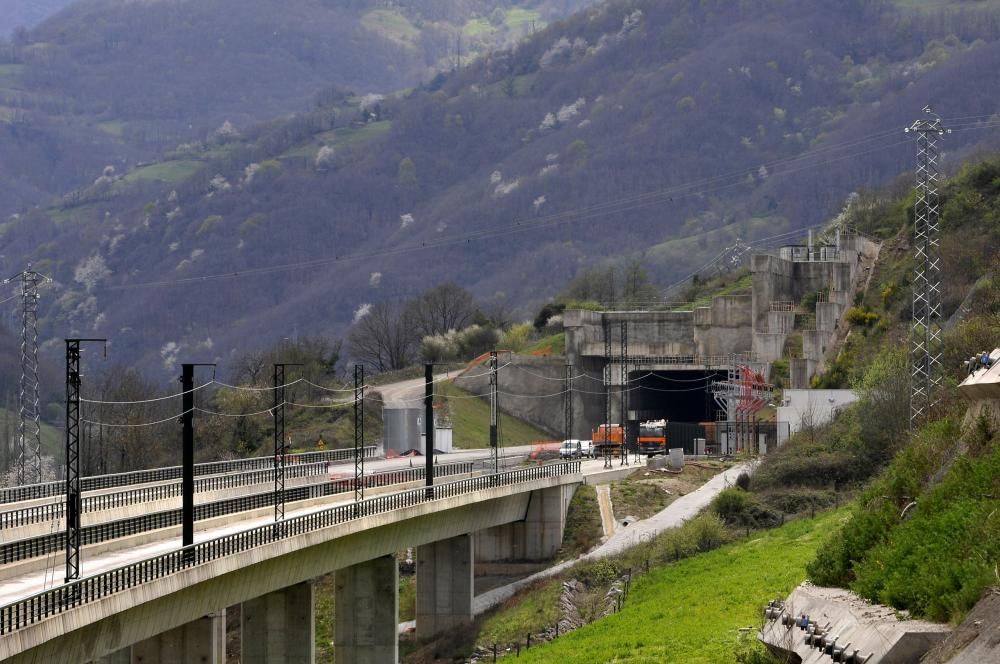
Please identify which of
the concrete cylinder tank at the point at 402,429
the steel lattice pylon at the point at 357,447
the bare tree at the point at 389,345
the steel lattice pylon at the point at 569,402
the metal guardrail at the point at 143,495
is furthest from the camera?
the bare tree at the point at 389,345

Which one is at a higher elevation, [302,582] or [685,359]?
[685,359]

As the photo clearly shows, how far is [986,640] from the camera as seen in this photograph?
23.0 m

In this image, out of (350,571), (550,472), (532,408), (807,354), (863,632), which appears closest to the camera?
(863,632)

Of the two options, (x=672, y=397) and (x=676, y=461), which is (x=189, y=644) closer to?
(x=676, y=461)

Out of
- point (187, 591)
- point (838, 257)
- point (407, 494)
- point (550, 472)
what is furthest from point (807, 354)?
point (187, 591)

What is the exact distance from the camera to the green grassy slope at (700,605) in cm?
4491

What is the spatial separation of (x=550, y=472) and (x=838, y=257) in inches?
1802

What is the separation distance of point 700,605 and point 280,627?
14.6 metres

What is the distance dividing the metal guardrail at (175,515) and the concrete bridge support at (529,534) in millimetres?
3453

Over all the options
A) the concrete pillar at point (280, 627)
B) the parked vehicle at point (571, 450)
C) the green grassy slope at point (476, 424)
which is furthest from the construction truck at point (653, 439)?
the concrete pillar at point (280, 627)

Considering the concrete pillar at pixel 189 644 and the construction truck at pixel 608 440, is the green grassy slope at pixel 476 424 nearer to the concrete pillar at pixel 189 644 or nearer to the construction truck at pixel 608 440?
the construction truck at pixel 608 440

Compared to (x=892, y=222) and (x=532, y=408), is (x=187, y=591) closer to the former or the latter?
(x=532, y=408)

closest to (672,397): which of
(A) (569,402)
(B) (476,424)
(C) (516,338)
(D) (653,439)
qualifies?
(A) (569,402)

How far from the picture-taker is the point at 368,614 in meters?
64.3
